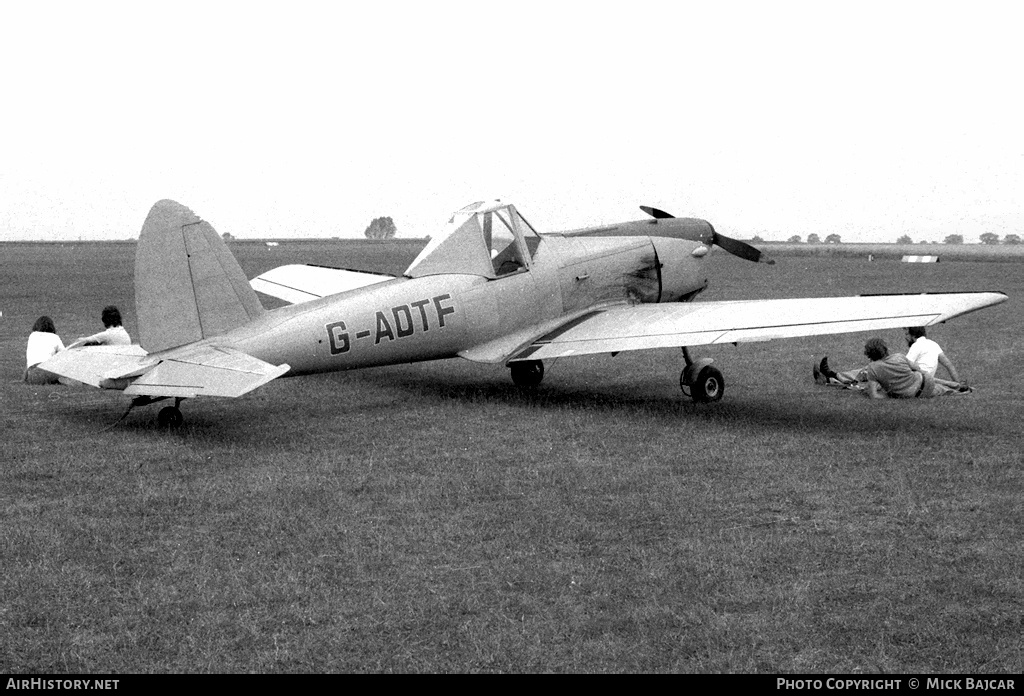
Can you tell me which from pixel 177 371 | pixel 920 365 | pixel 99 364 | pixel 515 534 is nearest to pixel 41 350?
pixel 99 364

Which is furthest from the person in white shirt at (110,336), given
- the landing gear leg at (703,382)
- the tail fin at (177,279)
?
the landing gear leg at (703,382)

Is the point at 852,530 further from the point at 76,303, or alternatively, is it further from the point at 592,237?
the point at 76,303

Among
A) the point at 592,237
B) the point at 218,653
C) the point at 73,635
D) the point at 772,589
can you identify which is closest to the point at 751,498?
the point at 772,589

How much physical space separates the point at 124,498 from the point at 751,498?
175 inches

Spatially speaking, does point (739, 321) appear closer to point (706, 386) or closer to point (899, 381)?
point (706, 386)

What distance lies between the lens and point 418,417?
11.1 m

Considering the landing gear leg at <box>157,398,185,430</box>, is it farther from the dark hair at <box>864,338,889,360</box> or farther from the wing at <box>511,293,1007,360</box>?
the dark hair at <box>864,338,889,360</box>

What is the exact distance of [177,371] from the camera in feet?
30.6

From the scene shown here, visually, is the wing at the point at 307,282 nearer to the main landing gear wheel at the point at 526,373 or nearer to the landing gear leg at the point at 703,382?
the main landing gear wheel at the point at 526,373

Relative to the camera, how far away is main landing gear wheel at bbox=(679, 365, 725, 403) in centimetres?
1188

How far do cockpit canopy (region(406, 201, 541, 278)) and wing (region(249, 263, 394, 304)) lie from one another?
3430 millimetres

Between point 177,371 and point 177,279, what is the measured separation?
102 cm

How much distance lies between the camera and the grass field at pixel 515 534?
4883mm

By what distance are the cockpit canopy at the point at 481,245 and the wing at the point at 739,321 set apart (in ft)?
3.34
